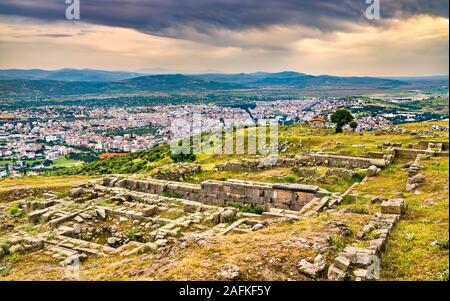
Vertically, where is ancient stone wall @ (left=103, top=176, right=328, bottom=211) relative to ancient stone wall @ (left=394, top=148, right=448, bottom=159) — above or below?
below

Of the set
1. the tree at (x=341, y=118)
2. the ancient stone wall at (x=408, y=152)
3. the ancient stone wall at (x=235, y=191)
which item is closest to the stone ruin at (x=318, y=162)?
the ancient stone wall at (x=408, y=152)

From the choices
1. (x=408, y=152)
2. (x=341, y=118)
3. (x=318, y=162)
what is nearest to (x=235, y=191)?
(x=318, y=162)

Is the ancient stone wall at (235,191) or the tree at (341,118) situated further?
the tree at (341,118)

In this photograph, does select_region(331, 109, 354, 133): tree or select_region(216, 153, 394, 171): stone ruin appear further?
select_region(331, 109, 354, 133): tree

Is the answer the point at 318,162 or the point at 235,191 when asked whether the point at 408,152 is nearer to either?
the point at 318,162

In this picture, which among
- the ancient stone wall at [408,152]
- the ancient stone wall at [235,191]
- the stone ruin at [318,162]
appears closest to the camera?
the ancient stone wall at [235,191]

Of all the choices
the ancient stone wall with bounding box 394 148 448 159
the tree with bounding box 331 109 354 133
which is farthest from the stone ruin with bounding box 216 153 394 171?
the tree with bounding box 331 109 354 133

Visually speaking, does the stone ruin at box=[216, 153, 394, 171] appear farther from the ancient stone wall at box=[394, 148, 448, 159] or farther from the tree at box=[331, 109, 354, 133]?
the tree at box=[331, 109, 354, 133]

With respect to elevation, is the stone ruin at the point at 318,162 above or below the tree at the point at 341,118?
below

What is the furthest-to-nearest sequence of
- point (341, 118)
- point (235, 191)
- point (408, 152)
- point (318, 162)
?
point (341, 118) → point (318, 162) → point (408, 152) → point (235, 191)

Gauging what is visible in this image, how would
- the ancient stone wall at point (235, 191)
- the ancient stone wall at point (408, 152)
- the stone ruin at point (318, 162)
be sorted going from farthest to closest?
the ancient stone wall at point (408, 152), the stone ruin at point (318, 162), the ancient stone wall at point (235, 191)

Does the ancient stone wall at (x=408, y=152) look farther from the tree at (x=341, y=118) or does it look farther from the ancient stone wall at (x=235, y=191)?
the tree at (x=341, y=118)
